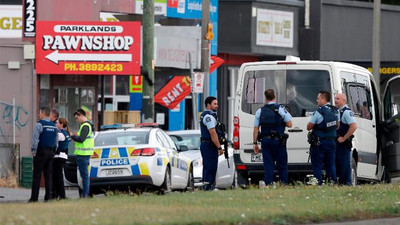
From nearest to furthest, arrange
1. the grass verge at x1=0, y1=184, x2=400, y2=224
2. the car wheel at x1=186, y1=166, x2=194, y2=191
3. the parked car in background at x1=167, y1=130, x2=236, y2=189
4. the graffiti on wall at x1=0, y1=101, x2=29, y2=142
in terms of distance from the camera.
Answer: the grass verge at x1=0, y1=184, x2=400, y2=224, the car wheel at x1=186, y1=166, x2=194, y2=191, the parked car in background at x1=167, y1=130, x2=236, y2=189, the graffiti on wall at x1=0, y1=101, x2=29, y2=142

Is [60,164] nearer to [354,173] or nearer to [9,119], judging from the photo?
[354,173]

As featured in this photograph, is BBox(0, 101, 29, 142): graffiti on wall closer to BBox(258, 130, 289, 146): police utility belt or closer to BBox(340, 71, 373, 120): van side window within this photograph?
BBox(340, 71, 373, 120): van side window

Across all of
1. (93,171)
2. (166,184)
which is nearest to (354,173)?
(166,184)

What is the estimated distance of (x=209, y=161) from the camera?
20547 millimetres

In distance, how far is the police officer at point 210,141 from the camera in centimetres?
2028

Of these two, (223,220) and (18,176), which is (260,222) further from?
(18,176)

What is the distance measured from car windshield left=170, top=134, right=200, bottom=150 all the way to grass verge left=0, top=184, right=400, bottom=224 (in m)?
8.96

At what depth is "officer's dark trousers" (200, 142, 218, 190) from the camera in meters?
20.5

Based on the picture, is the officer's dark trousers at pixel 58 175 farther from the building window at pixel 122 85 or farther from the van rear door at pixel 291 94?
the building window at pixel 122 85

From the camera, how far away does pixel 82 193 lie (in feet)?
66.3

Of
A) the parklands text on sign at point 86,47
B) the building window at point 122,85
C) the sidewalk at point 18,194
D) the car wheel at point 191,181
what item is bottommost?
the sidewalk at point 18,194

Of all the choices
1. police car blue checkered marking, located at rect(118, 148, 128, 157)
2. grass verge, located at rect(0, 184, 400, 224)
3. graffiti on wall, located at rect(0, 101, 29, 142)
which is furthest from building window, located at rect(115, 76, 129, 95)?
grass verge, located at rect(0, 184, 400, 224)

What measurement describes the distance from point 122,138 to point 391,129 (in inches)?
215

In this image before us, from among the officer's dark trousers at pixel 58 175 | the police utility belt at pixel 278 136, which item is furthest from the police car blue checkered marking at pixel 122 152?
the police utility belt at pixel 278 136
